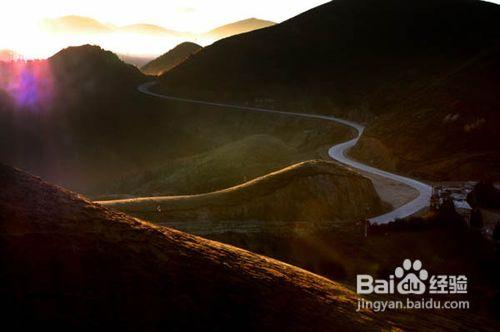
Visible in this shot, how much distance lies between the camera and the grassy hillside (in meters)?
24.6

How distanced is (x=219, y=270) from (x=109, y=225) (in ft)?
9.24

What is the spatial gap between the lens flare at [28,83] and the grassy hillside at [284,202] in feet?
323

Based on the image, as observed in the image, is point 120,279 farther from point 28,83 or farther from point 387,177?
point 28,83

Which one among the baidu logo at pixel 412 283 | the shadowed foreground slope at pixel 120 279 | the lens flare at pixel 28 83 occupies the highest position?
the lens flare at pixel 28 83

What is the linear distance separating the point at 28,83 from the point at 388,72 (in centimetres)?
8924

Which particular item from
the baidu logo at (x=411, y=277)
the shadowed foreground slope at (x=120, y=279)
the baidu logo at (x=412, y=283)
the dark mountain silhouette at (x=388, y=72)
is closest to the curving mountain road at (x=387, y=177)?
the dark mountain silhouette at (x=388, y=72)

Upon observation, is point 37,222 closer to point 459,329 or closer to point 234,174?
point 459,329

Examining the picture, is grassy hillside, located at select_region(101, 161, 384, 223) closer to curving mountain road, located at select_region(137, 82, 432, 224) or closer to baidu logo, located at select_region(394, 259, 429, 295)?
curving mountain road, located at select_region(137, 82, 432, 224)

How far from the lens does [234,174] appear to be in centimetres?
4675

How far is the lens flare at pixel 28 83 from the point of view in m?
113

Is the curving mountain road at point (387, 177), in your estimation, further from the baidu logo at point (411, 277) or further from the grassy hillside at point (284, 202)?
the baidu logo at point (411, 277)

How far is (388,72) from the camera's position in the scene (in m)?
102

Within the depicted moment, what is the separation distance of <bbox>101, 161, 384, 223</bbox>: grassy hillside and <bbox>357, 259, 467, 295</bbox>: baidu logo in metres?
6.10

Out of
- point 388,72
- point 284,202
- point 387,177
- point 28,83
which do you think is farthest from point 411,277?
point 28,83
